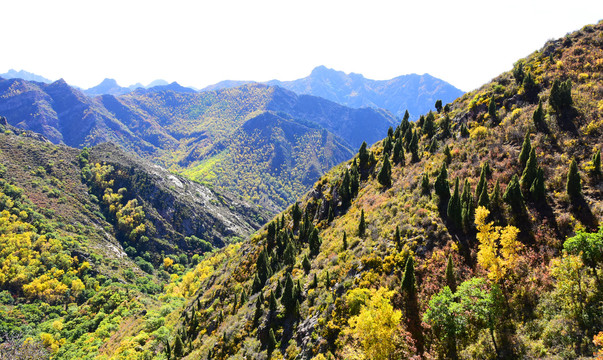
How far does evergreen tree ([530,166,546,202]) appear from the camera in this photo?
84.4ft

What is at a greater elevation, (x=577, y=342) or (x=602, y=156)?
(x=602, y=156)

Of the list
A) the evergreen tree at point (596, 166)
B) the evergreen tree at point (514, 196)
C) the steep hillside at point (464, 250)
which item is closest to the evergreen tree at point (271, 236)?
the steep hillside at point (464, 250)

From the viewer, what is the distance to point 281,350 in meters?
32.2

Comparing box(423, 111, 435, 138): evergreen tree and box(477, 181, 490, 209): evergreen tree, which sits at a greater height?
box(423, 111, 435, 138): evergreen tree

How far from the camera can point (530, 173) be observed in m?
27.4

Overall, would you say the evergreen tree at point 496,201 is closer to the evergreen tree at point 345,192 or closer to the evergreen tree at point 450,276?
the evergreen tree at point 450,276

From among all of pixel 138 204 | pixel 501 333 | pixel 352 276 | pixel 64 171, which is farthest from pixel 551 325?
pixel 64 171

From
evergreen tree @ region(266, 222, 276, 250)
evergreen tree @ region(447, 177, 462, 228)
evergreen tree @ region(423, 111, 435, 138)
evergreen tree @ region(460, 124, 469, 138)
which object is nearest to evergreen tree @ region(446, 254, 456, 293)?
evergreen tree @ region(447, 177, 462, 228)

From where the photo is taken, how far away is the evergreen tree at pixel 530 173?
2716 centimetres

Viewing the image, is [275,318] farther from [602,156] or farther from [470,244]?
[602,156]

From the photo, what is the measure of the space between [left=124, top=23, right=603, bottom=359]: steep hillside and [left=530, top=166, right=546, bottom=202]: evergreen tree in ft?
0.34

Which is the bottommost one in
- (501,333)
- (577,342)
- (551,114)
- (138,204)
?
(138,204)

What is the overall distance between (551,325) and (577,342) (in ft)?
5.27

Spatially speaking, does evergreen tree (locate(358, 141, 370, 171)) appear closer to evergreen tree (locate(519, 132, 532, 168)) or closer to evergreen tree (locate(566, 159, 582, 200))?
evergreen tree (locate(519, 132, 532, 168))
